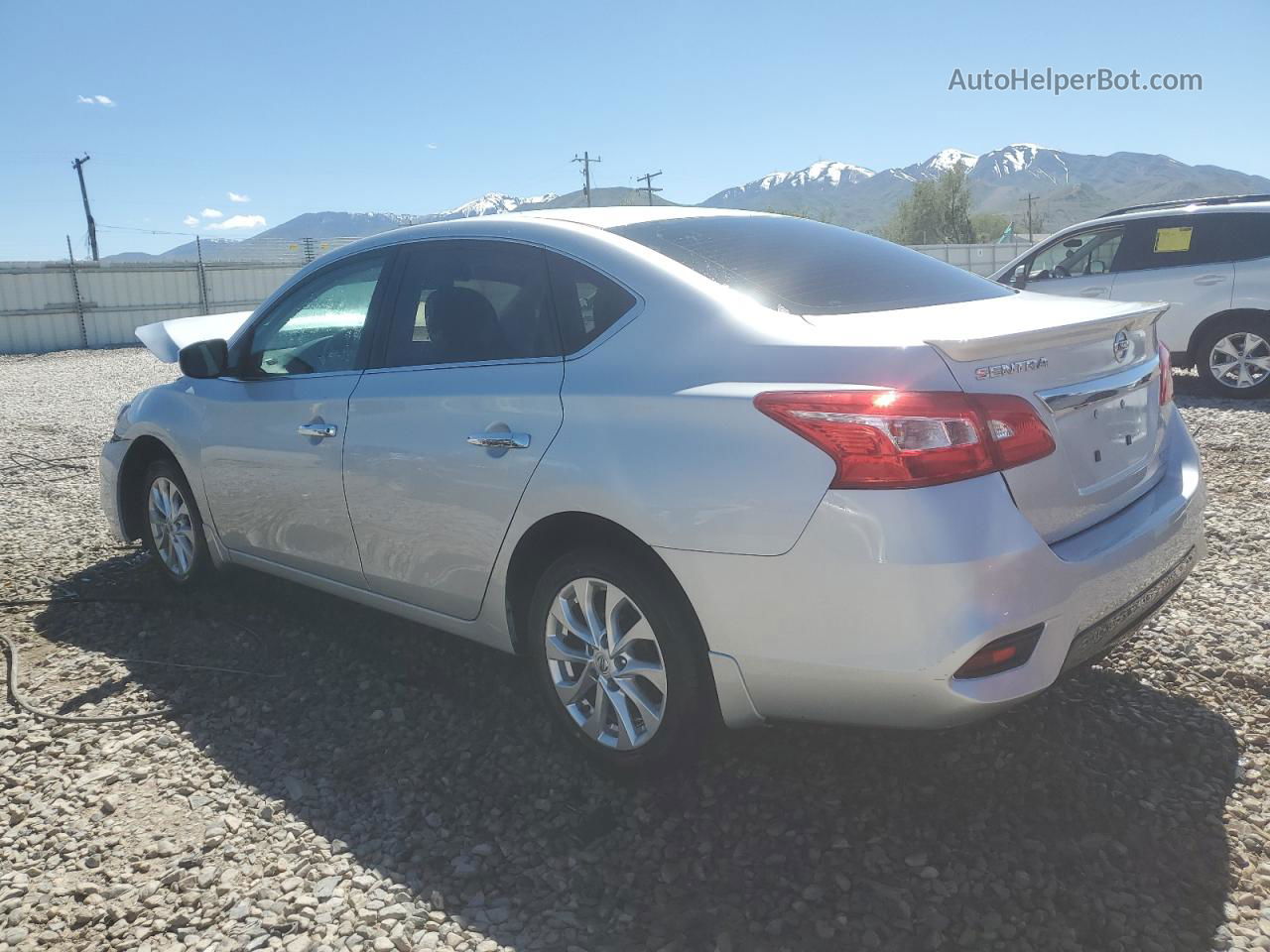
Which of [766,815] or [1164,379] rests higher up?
[1164,379]

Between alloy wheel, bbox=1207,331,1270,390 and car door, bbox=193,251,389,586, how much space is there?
818cm

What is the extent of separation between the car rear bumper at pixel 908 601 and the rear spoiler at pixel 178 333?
3966 mm

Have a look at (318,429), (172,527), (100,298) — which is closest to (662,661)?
(318,429)

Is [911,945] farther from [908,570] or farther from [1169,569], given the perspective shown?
[1169,569]

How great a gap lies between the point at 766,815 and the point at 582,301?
1549 millimetres

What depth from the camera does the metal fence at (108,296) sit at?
2595cm

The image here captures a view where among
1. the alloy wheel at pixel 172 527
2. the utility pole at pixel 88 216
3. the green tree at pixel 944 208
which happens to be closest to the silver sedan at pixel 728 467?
the alloy wheel at pixel 172 527

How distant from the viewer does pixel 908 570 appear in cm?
219

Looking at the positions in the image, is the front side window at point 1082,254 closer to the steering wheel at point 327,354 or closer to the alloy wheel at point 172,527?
the steering wheel at point 327,354

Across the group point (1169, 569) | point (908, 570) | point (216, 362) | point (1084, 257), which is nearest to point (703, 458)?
point (908, 570)

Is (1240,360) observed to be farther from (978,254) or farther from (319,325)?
(978,254)

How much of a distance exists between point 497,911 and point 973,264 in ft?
135

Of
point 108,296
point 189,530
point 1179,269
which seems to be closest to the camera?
point 189,530

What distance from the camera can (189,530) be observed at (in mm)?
4578
